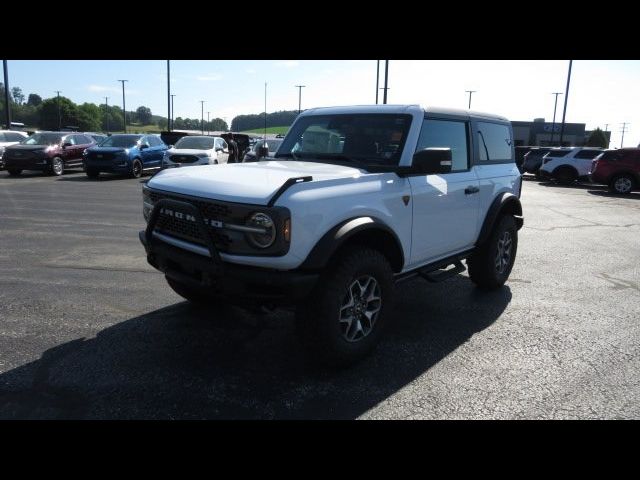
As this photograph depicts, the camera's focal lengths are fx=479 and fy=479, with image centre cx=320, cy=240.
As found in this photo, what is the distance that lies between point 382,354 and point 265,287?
1.33 m

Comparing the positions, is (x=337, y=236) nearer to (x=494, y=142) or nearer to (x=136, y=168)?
(x=494, y=142)

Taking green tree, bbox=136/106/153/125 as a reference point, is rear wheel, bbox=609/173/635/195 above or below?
below

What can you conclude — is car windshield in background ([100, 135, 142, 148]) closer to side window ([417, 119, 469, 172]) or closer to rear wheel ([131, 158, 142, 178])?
rear wheel ([131, 158, 142, 178])

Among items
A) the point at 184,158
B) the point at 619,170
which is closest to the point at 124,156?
the point at 184,158

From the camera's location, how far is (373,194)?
367 centimetres

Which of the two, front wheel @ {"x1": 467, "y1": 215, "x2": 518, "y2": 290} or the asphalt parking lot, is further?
front wheel @ {"x1": 467, "y1": 215, "x2": 518, "y2": 290}

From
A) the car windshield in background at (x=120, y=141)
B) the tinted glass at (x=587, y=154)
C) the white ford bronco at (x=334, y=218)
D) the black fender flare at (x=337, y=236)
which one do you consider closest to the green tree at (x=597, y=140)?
the tinted glass at (x=587, y=154)

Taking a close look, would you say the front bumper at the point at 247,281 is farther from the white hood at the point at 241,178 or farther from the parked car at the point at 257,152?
the parked car at the point at 257,152

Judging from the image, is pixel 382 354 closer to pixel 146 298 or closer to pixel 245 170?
pixel 245 170

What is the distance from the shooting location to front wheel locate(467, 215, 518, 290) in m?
5.40

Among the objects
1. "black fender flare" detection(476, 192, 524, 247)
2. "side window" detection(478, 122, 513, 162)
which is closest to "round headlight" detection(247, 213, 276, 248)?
"black fender flare" detection(476, 192, 524, 247)

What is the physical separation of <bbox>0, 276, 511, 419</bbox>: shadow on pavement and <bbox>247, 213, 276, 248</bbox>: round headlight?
103 centimetres

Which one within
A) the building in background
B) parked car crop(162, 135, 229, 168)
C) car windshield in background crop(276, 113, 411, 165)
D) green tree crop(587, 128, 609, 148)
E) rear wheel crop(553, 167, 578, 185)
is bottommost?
rear wheel crop(553, 167, 578, 185)
